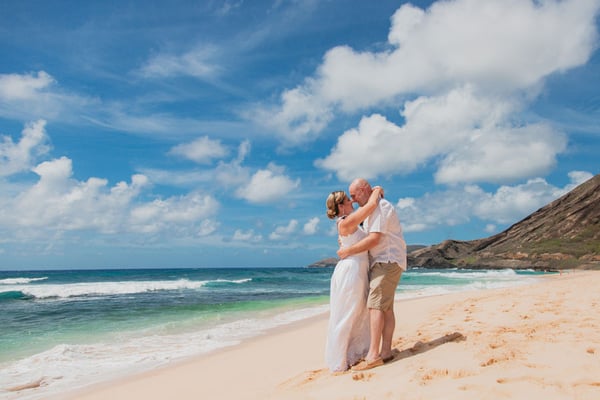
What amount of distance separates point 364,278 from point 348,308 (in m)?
0.41

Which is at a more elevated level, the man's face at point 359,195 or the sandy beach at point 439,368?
the man's face at point 359,195

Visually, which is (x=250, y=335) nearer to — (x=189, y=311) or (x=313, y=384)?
(x=313, y=384)

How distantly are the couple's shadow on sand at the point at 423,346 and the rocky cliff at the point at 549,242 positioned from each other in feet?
192

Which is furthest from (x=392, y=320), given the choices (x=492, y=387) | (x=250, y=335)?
(x=250, y=335)

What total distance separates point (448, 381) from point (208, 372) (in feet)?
13.5

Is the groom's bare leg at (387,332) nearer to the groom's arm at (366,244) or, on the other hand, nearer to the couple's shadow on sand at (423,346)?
the couple's shadow on sand at (423,346)

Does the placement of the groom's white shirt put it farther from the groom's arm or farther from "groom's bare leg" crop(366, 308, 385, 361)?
"groom's bare leg" crop(366, 308, 385, 361)

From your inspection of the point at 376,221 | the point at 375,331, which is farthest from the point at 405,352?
the point at 376,221

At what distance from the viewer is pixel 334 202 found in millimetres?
5188

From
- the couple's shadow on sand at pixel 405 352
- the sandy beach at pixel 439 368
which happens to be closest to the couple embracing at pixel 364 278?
the couple's shadow on sand at pixel 405 352

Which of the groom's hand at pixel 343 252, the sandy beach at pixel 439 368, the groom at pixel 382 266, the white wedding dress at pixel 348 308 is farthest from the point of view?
the groom's hand at pixel 343 252

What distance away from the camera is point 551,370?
377 cm

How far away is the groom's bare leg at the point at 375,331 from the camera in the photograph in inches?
191

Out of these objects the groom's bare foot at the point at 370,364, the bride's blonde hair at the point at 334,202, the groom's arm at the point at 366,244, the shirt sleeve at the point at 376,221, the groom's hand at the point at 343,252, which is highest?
the bride's blonde hair at the point at 334,202
